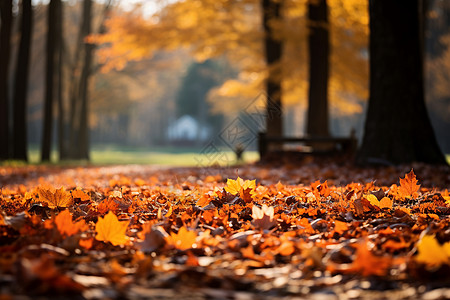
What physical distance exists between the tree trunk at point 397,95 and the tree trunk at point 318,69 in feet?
15.1

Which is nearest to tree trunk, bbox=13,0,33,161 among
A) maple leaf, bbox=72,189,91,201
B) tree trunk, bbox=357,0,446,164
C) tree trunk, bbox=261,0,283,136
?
tree trunk, bbox=261,0,283,136

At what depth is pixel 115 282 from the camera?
69.1 inches

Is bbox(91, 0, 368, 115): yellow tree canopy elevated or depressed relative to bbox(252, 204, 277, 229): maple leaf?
elevated

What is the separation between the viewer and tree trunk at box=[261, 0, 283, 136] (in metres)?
14.4

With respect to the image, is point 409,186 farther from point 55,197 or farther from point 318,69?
point 318,69

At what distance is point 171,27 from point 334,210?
12.9 metres

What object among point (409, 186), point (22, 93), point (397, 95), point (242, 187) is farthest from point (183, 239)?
point (22, 93)

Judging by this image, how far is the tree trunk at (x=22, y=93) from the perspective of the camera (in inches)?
548

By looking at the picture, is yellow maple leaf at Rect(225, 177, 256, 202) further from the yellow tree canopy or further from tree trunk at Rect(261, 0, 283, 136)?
tree trunk at Rect(261, 0, 283, 136)

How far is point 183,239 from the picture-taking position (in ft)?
7.28

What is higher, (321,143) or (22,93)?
(22,93)

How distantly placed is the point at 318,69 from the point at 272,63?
9.21 ft

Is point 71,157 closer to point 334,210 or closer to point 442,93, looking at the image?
point 334,210

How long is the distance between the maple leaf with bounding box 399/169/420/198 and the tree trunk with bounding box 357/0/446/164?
3749 mm
